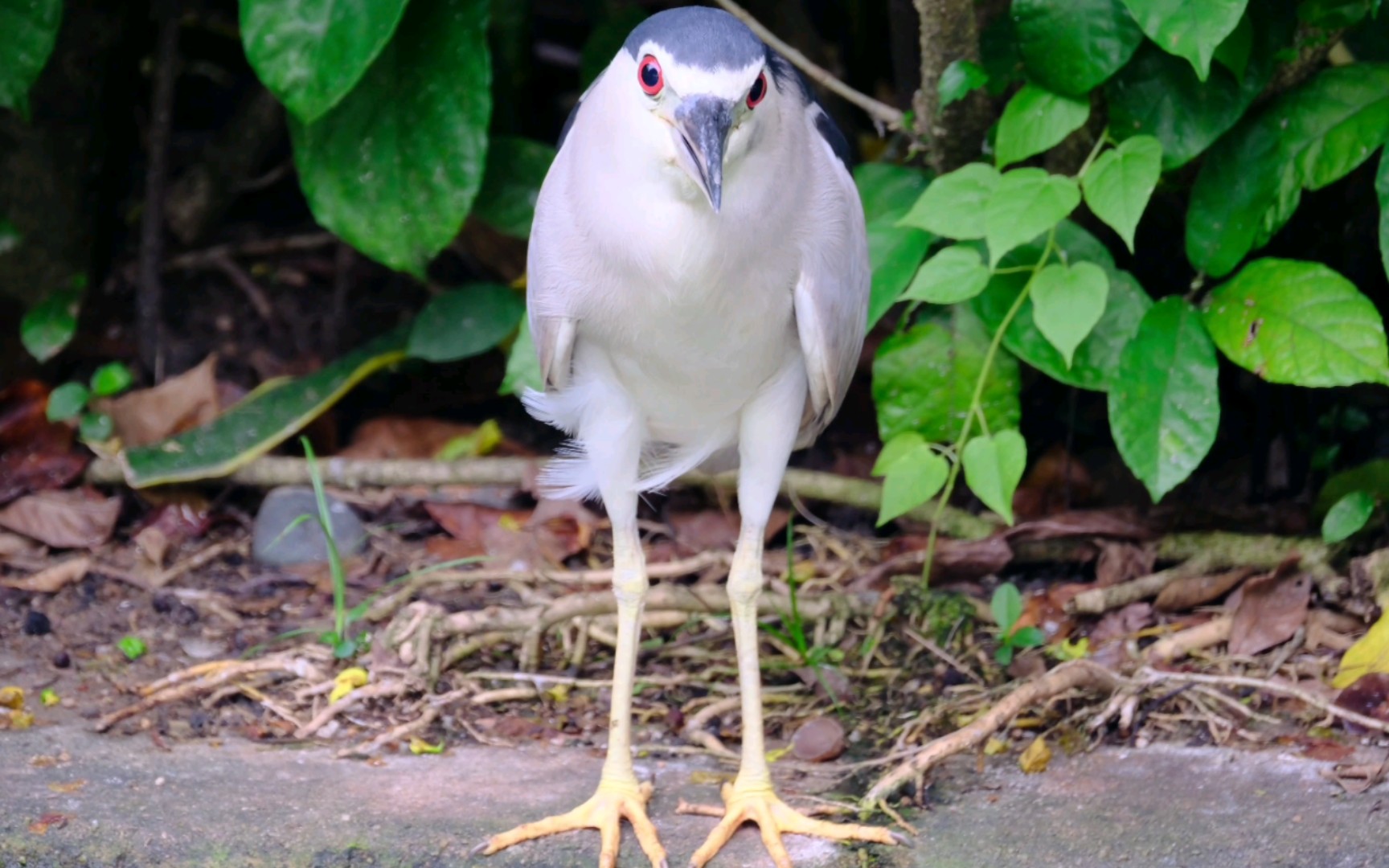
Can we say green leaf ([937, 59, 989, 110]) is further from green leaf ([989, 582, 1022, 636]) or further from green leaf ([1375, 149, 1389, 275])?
green leaf ([989, 582, 1022, 636])

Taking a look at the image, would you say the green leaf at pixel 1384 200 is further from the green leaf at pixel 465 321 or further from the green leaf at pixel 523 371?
the green leaf at pixel 465 321

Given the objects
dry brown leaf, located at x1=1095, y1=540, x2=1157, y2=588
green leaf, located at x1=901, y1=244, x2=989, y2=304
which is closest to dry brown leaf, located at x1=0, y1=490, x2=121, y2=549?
green leaf, located at x1=901, y1=244, x2=989, y2=304

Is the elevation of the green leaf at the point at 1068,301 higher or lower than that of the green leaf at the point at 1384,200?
lower

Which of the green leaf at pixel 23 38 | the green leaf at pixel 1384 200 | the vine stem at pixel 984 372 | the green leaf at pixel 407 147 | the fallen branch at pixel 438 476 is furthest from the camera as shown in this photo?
the fallen branch at pixel 438 476

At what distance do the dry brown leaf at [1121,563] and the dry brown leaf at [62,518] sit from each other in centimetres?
279

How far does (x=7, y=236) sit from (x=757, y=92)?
2.90 metres

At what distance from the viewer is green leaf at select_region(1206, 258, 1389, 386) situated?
3074 mm

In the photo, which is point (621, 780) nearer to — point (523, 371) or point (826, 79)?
point (523, 371)

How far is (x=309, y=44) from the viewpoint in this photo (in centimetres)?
352

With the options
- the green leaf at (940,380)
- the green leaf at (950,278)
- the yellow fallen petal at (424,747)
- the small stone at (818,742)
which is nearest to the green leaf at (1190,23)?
the green leaf at (950,278)

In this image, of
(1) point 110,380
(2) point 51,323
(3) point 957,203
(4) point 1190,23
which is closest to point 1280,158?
(4) point 1190,23

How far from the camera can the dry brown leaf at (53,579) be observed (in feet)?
12.3

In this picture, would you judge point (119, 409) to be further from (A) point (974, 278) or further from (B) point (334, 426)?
(A) point (974, 278)

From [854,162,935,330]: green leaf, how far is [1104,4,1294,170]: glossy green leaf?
0.55 m
